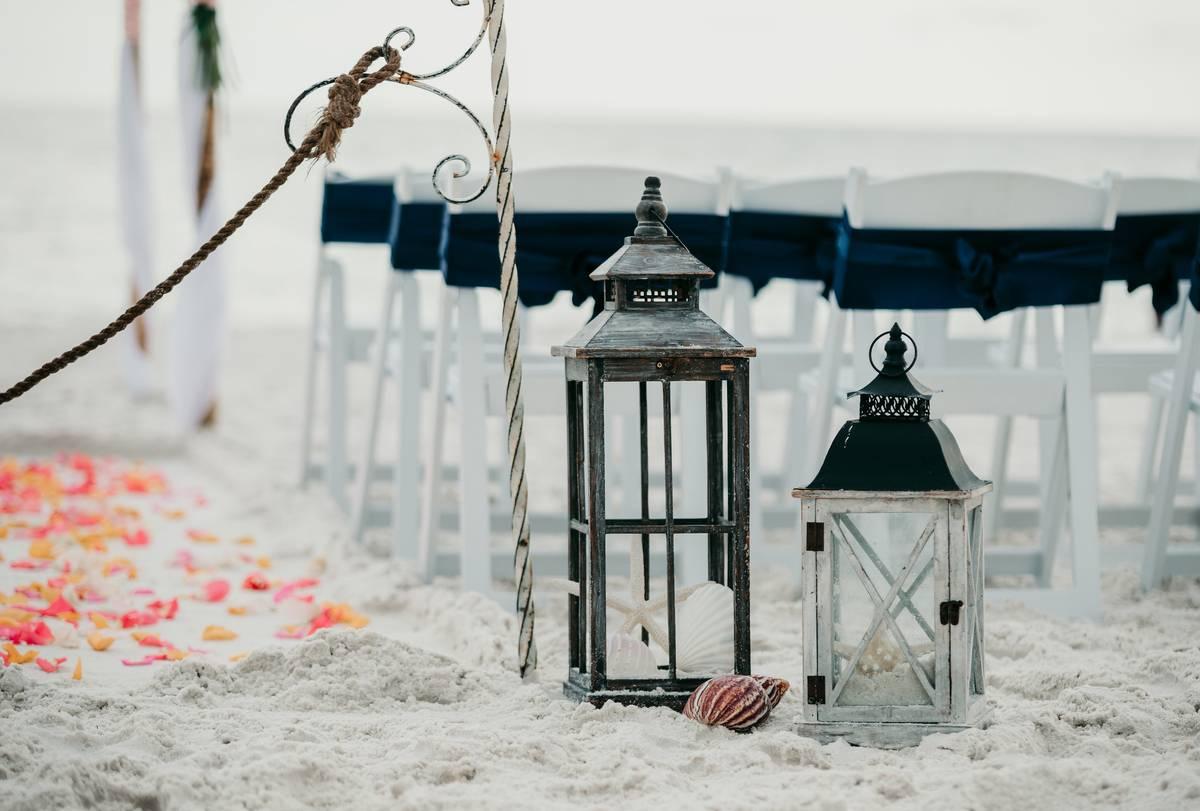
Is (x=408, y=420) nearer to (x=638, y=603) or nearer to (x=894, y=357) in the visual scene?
(x=638, y=603)

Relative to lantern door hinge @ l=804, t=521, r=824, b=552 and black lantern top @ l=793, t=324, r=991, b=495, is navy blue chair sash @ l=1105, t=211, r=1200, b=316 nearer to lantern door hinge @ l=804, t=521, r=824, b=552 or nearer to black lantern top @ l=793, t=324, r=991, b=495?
black lantern top @ l=793, t=324, r=991, b=495

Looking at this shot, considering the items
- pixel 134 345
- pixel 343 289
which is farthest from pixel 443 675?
pixel 134 345

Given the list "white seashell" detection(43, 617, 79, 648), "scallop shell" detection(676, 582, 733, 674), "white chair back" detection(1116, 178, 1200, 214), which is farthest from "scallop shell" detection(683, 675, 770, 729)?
"white chair back" detection(1116, 178, 1200, 214)

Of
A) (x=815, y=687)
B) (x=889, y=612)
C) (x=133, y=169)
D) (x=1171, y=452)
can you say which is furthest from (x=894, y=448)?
(x=133, y=169)

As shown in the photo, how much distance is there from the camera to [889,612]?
2.05 meters

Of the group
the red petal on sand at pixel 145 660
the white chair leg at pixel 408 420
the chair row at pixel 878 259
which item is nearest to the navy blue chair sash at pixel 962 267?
the chair row at pixel 878 259

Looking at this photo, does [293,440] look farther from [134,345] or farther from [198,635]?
[198,635]

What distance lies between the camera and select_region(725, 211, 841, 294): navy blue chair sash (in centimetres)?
340

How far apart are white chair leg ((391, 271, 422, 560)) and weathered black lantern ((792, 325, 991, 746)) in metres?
1.81

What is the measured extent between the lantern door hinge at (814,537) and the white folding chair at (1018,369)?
3.24 ft

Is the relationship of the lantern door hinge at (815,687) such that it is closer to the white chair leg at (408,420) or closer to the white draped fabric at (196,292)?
the white chair leg at (408,420)

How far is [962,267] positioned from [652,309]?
100 centimetres

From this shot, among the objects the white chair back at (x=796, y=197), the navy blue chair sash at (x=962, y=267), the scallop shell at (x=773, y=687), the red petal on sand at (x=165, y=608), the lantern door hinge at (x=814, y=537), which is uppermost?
the white chair back at (x=796, y=197)

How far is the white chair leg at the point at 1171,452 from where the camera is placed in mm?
3270
